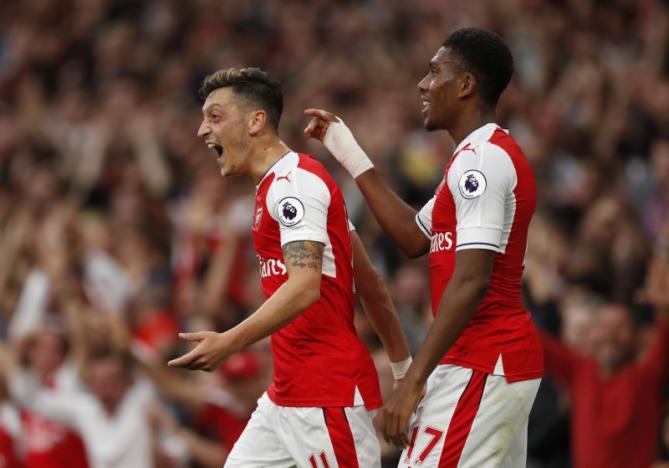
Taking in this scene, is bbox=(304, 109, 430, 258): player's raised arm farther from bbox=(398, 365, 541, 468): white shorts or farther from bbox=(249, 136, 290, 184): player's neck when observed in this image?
bbox=(398, 365, 541, 468): white shorts

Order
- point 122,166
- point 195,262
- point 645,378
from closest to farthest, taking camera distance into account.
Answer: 1. point 645,378
2. point 195,262
3. point 122,166

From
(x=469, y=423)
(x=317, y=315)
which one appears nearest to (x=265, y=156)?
(x=317, y=315)

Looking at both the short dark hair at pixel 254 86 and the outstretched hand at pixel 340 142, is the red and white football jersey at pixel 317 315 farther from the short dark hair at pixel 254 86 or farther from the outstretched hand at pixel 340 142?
the outstretched hand at pixel 340 142

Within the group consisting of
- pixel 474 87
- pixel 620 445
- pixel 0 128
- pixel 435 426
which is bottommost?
pixel 620 445

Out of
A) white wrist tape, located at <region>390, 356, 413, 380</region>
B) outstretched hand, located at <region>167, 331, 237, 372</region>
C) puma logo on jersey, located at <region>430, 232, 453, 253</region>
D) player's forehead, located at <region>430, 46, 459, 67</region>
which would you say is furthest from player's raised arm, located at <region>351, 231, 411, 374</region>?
outstretched hand, located at <region>167, 331, 237, 372</region>

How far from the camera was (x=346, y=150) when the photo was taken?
599 centimetres

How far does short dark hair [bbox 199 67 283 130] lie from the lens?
5.76 metres

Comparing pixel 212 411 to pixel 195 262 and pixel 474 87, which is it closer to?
pixel 195 262

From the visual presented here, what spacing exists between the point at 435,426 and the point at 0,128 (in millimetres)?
10783

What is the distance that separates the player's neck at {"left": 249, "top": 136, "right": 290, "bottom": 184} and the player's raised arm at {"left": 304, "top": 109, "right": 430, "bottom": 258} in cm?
28

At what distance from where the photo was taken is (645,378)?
8039 millimetres

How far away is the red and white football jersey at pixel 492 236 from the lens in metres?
5.25

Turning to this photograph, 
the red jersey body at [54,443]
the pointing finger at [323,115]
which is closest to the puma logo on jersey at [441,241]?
the pointing finger at [323,115]

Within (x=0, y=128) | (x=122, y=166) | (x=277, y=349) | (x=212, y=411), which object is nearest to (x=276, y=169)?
(x=277, y=349)
